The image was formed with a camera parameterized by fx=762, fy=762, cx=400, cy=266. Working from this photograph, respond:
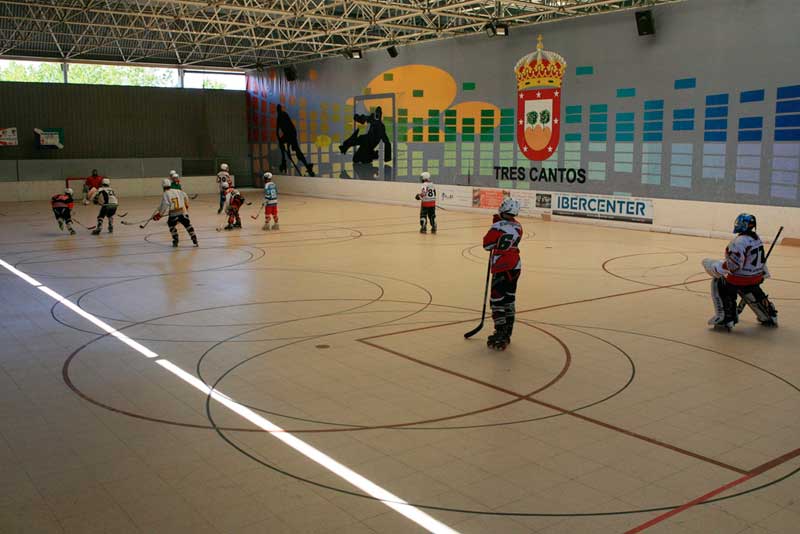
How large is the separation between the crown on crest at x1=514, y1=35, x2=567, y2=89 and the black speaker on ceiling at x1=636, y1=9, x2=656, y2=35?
106 inches

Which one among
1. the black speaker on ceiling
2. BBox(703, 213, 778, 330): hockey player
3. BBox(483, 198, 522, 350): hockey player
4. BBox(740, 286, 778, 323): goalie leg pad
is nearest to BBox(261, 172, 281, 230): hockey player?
the black speaker on ceiling

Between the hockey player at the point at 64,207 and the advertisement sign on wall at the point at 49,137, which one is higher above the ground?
the advertisement sign on wall at the point at 49,137

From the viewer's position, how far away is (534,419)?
20.9 ft

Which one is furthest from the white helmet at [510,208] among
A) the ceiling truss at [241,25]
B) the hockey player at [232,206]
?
the ceiling truss at [241,25]

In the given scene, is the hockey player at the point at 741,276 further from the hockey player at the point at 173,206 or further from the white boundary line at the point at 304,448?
the hockey player at the point at 173,206

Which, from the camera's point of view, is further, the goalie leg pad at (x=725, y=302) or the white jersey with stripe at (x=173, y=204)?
the white jersey with stripe at (x=173, y=204)

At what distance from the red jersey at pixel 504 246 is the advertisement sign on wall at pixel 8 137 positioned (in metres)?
29.5

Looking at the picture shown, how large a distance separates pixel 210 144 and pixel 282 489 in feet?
113

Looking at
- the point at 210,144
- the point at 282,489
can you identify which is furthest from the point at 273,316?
the point at 210,144

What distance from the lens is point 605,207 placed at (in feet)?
70.8

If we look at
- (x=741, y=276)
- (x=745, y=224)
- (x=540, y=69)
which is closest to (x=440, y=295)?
(x=741, y=276)

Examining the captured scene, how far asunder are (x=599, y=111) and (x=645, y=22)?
2.67m

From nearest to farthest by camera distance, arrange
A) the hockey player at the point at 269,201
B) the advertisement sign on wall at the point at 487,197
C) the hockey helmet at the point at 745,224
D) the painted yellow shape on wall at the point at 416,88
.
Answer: the hockey helmet at the point at 745,224, the hockey player at the point at 269,201, the advertisement sign on wall at the point at 487,197, the painted yellow shape on wall at the point at 416,88

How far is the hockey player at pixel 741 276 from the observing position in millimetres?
9117
